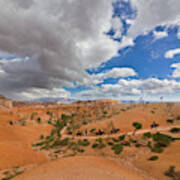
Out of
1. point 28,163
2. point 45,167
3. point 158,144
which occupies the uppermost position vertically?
point 45,167

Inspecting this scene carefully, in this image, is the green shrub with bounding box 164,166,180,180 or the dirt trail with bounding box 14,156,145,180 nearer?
the dirt trail with bounding box 14,156,145,180

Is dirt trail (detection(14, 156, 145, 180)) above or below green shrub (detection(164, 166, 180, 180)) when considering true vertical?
above

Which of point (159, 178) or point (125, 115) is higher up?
point (125, 115)

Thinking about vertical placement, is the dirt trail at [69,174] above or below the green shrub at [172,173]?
above

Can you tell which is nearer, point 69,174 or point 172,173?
point 69,174

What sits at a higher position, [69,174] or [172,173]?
[69,174]

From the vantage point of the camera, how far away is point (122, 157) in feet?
55.3

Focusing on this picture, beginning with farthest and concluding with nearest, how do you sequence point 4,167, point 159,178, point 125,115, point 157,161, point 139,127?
1. point 125,115
2. point 139,127
3. point 4,167
4. point 157,161
5. point 159,178

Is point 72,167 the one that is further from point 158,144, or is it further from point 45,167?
point 158,144

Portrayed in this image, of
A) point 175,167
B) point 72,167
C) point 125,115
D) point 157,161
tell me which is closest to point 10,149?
point 72,167

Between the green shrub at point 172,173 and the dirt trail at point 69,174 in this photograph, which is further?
the green shrub at point 172,173

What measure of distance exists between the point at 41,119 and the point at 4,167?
3987 centimetres

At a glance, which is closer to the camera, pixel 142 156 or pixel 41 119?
pixel 142 156

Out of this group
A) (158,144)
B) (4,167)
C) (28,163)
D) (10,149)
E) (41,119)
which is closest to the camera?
(4,167)
